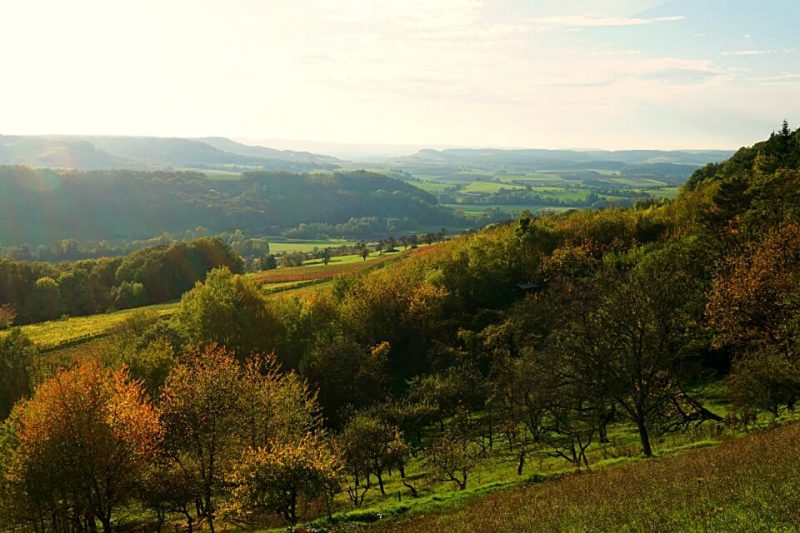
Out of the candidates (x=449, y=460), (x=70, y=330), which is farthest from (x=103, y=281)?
(x=449, y=460)

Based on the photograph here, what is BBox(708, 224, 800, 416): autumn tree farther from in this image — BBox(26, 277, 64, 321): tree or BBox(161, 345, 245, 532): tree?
BBox(26, 277, 64, 321): tree

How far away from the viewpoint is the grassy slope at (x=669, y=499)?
1636cm

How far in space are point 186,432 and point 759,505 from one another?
3666 cm

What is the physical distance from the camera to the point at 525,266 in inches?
3563

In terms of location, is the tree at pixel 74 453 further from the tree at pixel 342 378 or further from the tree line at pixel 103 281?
the tree line at pixel 103 281

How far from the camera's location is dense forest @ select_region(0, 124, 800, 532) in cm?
3409

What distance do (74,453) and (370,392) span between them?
31147mm

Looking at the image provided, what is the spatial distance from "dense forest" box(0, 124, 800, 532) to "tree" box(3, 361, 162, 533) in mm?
118

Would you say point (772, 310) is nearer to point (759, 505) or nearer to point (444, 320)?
point (759, 505)

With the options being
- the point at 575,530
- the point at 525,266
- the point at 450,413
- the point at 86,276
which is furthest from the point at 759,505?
the point at 86,276

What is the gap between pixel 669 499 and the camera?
744 inches

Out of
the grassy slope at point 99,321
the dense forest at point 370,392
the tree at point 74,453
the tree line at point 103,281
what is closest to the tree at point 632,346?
the dense forest at point 370,392

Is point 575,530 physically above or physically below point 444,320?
above

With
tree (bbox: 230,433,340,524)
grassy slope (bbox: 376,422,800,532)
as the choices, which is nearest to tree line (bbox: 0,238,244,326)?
tree (bbox: 230,433,340,524)
